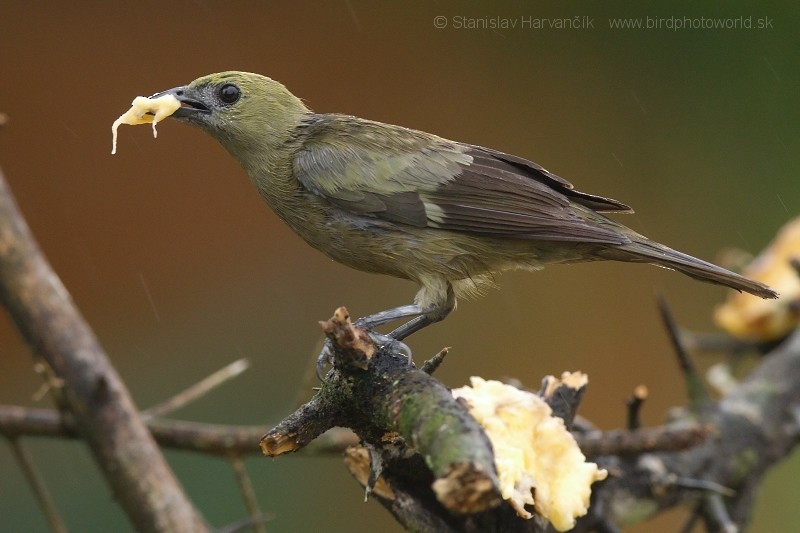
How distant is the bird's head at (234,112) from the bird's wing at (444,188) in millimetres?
208

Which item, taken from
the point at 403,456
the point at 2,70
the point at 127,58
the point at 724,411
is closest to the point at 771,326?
the point at 724,411

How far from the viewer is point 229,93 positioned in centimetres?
343

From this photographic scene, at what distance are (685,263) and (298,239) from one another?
316cm

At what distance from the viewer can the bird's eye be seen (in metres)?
3.43

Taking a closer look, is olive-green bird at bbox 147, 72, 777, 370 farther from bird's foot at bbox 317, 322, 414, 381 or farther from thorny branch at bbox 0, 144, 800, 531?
thorny branch at bbox 0, 144, 800, 531

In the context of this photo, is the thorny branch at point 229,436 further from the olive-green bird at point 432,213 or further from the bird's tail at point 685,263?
the olive-green bird at point 432,213

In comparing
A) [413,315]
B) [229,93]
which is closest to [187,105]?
[229,93]

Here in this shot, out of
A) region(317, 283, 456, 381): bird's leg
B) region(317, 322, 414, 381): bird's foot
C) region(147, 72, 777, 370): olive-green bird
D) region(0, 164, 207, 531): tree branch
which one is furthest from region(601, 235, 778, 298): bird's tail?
region(0, 164, 207, 531): tree branch

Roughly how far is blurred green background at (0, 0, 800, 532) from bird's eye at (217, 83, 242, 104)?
195 centimetres

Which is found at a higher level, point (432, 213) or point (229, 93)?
point (229, 93)

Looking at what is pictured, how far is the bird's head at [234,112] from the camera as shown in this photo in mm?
3383

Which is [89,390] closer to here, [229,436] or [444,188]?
[229,436]

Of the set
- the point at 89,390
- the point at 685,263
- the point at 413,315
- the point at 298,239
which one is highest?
the point at 298,239

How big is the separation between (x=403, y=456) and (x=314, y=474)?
138 inches
